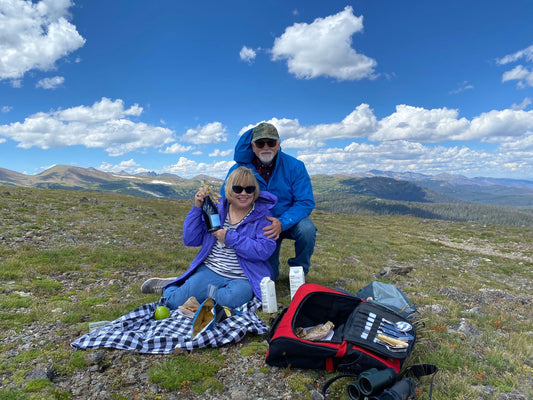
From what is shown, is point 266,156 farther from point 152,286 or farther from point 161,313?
point 152,286

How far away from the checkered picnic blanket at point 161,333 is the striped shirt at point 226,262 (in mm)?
1006

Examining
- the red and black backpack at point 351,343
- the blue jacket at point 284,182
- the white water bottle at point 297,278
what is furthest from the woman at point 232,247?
the red and black backpack at point 351,343

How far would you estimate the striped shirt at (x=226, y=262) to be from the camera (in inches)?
257

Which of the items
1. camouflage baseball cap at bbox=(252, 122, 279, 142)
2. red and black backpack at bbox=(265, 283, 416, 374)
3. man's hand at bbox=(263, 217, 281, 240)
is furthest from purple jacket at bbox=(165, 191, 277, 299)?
red and black backpack at bbox=(265, 283, 416, 374)

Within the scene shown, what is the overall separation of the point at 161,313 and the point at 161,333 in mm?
835

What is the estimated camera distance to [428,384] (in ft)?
12.6

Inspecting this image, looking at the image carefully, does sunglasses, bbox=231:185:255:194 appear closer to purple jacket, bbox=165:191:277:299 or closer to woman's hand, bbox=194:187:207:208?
purple jacket, bbox=165:191:277:299

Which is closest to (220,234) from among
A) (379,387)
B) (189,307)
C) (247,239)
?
(247,239)

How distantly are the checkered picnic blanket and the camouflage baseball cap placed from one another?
402cm

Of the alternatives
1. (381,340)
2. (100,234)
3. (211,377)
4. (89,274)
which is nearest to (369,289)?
(381,340)

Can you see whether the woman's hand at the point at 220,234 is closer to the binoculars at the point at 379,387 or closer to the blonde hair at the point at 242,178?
the blonde hair at the point at 242,178

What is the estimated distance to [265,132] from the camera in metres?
6.89

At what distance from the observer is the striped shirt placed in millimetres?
6527

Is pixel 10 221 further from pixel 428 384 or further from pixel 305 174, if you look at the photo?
pixel 428 384
